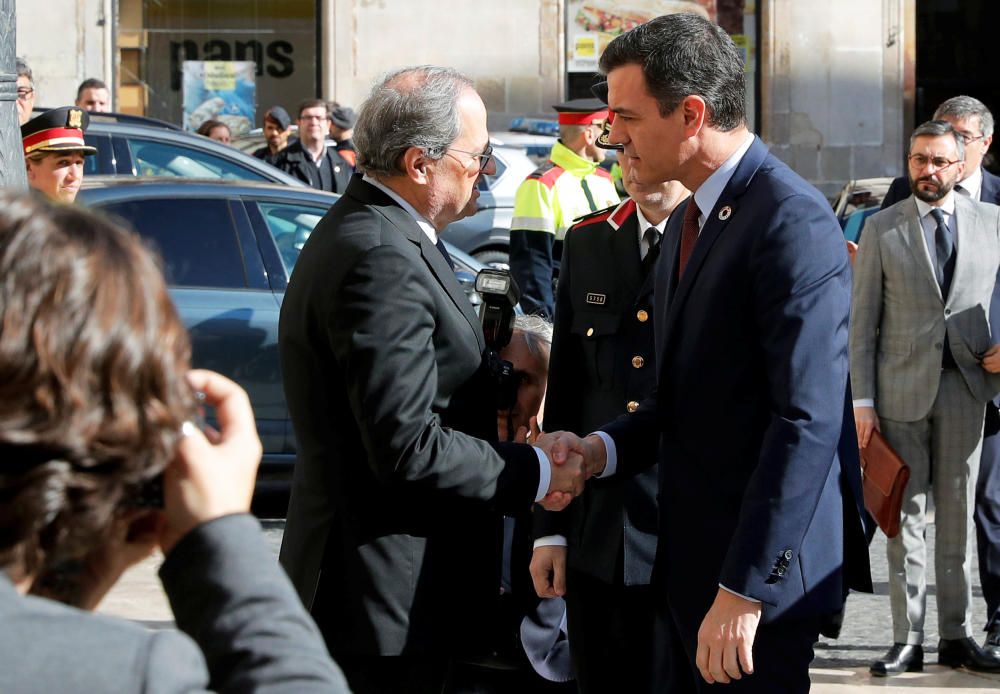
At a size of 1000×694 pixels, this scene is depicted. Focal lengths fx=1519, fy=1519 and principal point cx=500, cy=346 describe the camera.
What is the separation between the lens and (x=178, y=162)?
401 inches

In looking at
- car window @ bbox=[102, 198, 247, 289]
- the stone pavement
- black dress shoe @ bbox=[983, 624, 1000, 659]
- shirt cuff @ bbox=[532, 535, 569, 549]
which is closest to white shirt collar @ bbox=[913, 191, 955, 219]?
black dress shoe @ bbox=[983, 624, 1000, 659]

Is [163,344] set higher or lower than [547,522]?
higher

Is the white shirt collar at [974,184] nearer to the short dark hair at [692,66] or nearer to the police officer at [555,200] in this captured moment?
the police officer at [555,200]

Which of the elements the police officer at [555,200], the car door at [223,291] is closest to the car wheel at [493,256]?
the police officer at [555,200]

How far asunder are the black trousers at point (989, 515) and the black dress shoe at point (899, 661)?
481 mm

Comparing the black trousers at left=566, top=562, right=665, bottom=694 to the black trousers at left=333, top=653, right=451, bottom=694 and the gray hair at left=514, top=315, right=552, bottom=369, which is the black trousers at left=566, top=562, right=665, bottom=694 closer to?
the gray hair at left=514, top=315, right=552, bottom=369

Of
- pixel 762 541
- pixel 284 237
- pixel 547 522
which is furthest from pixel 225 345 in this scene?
pixel 762 541

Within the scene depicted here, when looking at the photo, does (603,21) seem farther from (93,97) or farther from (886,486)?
(886,486)

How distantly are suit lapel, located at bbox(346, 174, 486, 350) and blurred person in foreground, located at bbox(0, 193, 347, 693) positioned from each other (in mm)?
1547

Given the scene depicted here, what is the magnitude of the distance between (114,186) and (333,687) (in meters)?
6.41

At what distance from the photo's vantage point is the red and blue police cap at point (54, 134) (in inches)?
254

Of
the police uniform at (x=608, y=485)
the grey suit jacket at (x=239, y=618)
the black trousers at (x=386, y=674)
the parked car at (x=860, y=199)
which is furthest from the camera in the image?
the parked car at (x=860, y=199)

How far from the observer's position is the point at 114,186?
7586 millimetres

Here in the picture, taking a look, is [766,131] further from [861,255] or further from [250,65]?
[861,255]
